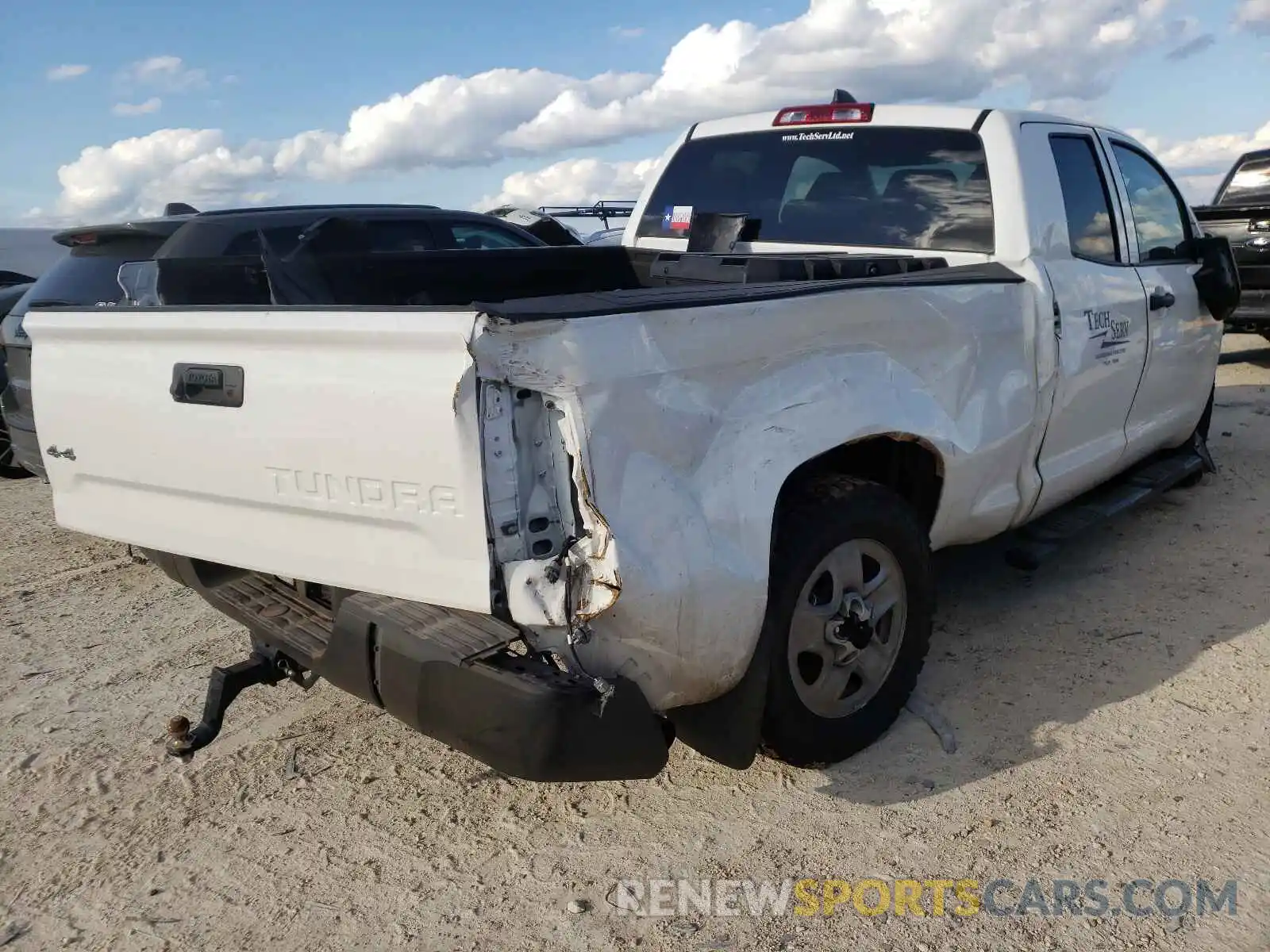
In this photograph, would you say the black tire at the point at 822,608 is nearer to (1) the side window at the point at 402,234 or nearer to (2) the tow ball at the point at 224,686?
(2) the tow ball at the point at 224,686

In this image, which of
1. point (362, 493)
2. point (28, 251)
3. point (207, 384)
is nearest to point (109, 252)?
point (207, 384)

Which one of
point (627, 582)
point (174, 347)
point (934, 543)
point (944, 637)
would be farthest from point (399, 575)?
point (944, 637)

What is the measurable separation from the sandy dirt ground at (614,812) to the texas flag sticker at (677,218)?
2.13m

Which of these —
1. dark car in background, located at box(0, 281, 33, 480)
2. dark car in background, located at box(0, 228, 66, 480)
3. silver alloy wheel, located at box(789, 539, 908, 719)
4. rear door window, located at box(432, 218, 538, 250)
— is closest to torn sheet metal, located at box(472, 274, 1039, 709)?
silver alloy wheel, located at box(789, 539, 908, 719)

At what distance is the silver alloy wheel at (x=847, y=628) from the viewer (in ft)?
9.20

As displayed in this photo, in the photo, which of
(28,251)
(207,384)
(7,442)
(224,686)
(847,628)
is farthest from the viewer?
(28,251)

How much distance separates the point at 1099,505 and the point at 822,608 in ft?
7.12

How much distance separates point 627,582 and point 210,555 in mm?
1209

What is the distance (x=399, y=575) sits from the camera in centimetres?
228

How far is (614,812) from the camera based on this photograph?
2.86 m

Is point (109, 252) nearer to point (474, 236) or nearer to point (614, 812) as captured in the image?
point (474, 236)

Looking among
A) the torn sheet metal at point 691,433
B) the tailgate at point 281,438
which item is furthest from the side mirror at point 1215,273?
the tailgate at point 281,438

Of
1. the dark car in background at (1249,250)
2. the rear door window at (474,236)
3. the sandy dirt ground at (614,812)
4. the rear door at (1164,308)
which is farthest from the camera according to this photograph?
the dark car in background at (1249,250)

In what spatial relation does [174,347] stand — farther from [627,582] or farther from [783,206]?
[783,206]
